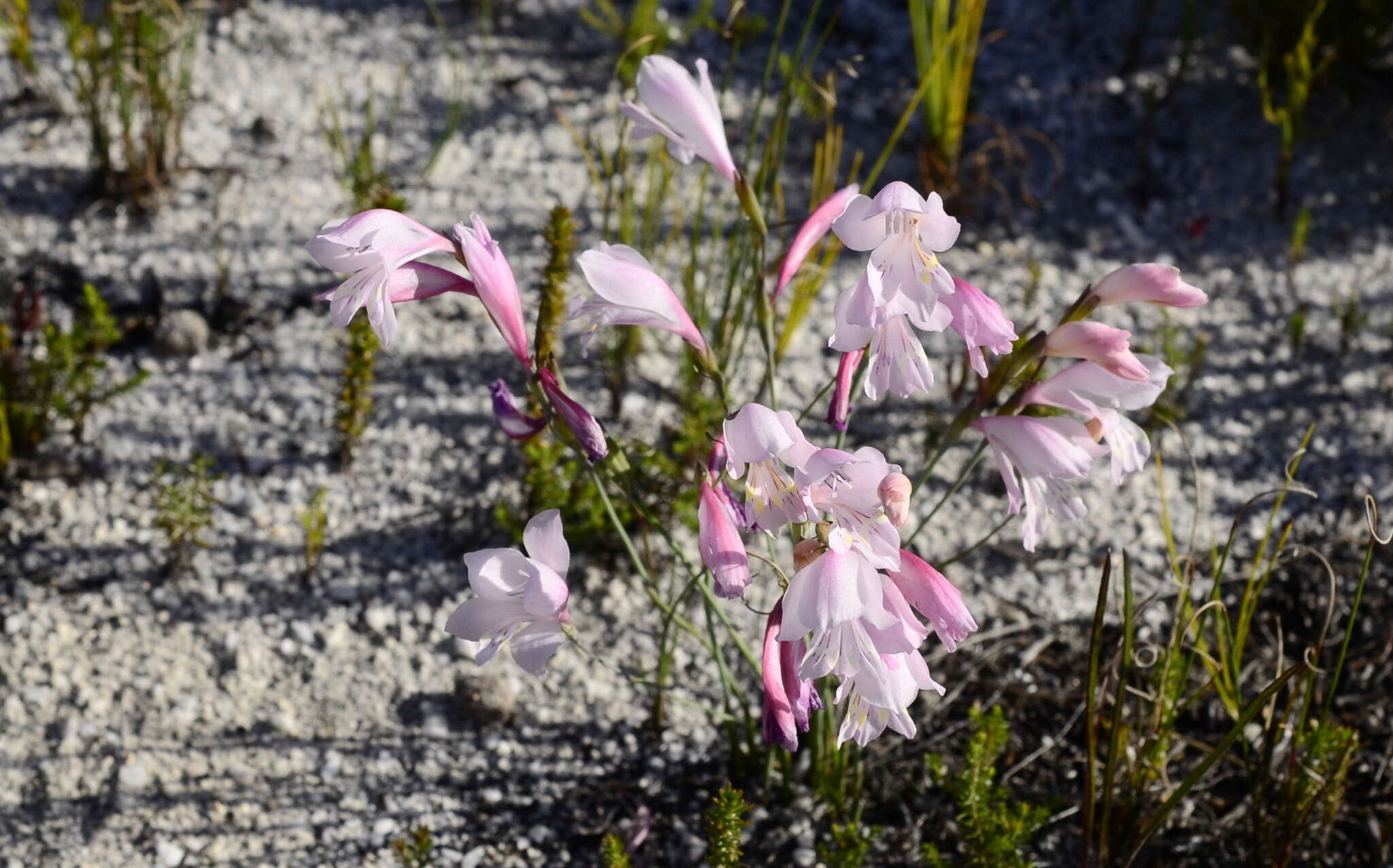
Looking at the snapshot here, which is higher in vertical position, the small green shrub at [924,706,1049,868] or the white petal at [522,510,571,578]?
the white petal at [522,510,571,578]

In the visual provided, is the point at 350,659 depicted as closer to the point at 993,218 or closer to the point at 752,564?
the point at 752,564

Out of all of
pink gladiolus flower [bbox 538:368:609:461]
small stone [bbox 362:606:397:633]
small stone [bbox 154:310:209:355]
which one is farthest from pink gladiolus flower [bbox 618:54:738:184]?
small stone [bbox 154:310:209:355]

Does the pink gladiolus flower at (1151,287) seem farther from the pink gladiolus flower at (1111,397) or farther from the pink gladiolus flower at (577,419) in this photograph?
the pink gladiolus flower at (577,419)

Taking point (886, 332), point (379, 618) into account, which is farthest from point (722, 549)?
point (379, 618)

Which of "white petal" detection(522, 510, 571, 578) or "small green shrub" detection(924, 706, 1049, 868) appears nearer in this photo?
"white petal" detection(522, 510, 571, 578)

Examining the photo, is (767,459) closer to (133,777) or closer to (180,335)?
(133,777)

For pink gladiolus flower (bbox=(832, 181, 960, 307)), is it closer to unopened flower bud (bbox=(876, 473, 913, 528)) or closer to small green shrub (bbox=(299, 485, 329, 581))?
unopened flower bud (bbox=(876, 473, 913, 528))

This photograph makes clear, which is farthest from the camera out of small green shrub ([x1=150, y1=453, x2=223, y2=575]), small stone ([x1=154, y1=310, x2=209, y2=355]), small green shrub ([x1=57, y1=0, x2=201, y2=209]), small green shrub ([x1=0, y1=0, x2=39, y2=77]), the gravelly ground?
small green shrub ([x1=0, y1=0, x2=39, y2=77])
